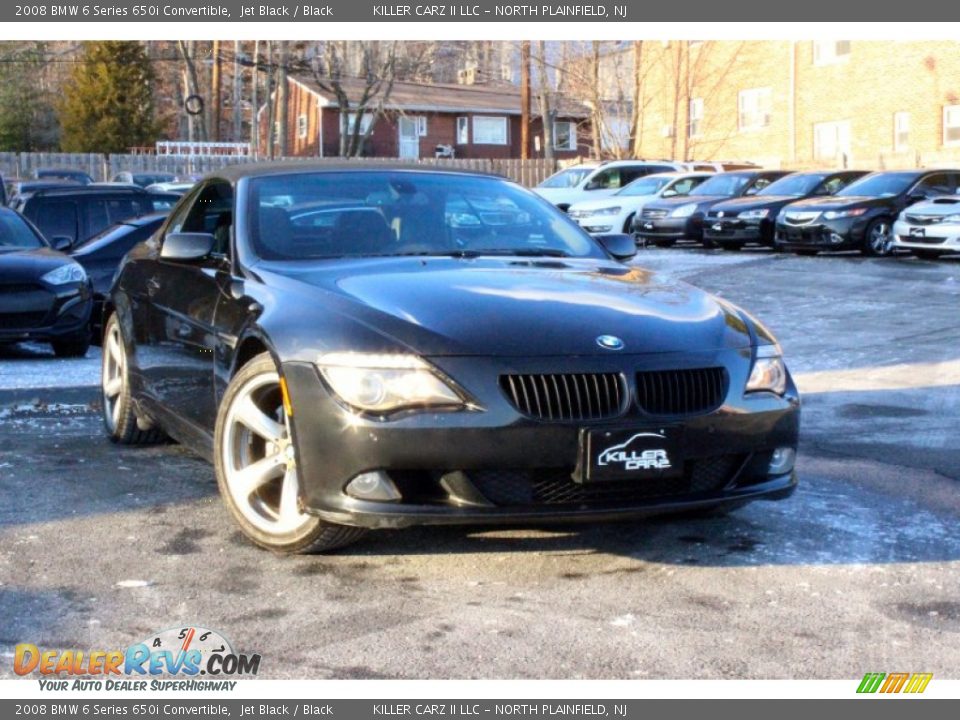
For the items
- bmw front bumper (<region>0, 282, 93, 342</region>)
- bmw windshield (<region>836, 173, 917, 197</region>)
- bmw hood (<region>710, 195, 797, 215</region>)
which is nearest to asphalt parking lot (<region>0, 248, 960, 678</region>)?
bmw front bumper (<region>0, 282, 93, 342</region>)

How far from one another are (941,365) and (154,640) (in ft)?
24.6

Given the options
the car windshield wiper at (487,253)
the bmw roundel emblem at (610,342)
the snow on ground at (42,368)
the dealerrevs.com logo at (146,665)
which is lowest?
the dealerrevs.com logo at (146,665)

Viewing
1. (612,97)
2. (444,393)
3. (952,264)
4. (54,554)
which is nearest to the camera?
(444,393)

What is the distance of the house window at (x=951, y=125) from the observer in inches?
1411

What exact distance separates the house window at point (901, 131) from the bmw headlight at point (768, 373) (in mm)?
34422

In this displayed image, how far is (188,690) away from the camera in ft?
12.3

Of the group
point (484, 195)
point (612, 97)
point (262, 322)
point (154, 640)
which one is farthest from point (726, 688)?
point (612, 97)

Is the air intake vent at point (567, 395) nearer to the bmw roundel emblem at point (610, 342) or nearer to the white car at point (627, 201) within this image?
the bmw roundel emblem at point (610, 342)

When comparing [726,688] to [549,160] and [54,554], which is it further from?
[549,160]

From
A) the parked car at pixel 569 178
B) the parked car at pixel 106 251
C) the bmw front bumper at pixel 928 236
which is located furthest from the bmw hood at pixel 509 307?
the parked car at pixel 569 178

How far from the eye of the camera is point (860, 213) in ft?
68.1

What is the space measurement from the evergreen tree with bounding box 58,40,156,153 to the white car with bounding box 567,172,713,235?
118 feet

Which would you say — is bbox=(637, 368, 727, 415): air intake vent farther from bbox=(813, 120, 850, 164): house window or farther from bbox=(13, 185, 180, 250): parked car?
bbox=(813, 120, 850, 164): house window

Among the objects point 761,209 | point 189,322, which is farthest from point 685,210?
point 189,322
